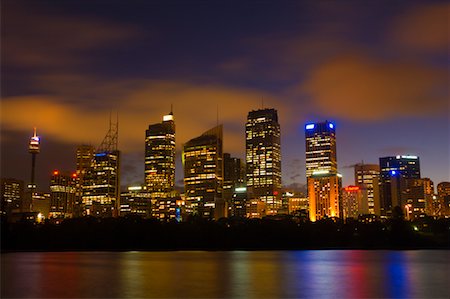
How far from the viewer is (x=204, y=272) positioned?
57.5 metres

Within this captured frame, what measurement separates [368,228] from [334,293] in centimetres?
9291

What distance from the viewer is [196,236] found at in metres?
121

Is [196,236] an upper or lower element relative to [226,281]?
upper

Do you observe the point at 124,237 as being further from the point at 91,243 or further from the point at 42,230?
the point at 42,230

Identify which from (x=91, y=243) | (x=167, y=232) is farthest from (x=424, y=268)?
(x=91, y=243)

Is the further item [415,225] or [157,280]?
[415,225]

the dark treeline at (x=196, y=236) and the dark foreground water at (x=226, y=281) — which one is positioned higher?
the dark treeline at (x=196, y=236)

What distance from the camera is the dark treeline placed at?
11775 centimetres

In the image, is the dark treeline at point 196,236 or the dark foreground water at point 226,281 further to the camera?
the dark treeline at point 196,236

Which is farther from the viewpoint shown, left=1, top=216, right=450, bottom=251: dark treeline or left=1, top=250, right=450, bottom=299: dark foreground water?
left=1, top=216, right=450, bottom=251: dark treeline

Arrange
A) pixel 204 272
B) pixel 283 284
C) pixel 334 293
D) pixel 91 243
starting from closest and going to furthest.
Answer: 1. pixel 334 293
2. pixel 283 284
3. pixel 204 272
4. pixel 91 243

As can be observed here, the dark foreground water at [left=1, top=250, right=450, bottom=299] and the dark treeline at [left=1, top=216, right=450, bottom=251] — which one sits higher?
the dark treeline at [left=1, top=216, right=450, bottom=251]

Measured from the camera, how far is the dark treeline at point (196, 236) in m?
118

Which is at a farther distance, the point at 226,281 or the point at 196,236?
the point at 196,236
